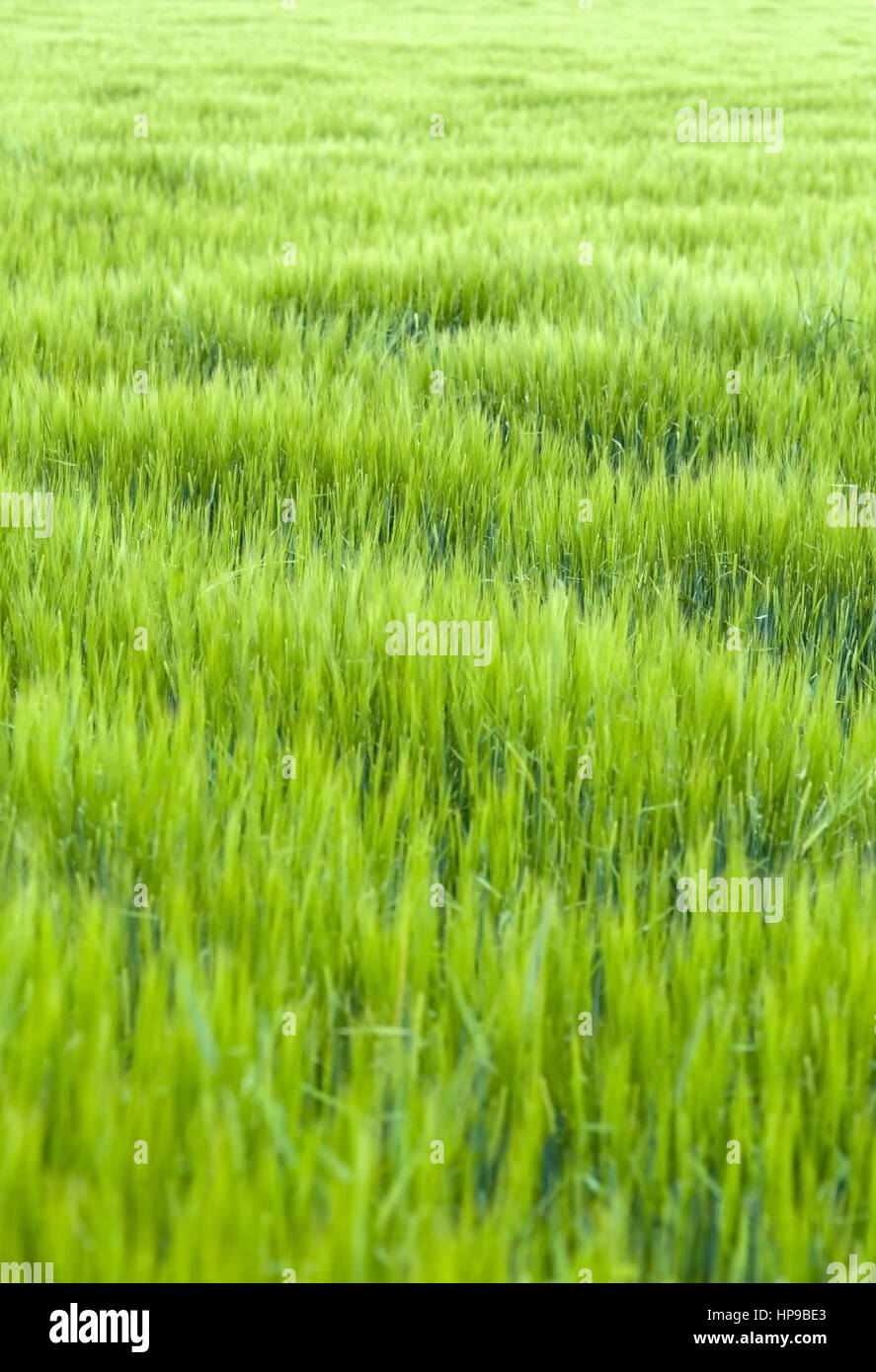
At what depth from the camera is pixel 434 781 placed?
1.24 meters

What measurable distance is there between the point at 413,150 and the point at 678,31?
416 inches

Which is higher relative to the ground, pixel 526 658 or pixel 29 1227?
pixel 526 658

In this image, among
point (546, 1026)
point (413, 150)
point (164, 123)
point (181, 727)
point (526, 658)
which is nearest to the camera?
point (546, 1026)

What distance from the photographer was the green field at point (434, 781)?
77cm

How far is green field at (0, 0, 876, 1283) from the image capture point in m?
0.77

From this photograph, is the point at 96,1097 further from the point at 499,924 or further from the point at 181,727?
the point at 181,727

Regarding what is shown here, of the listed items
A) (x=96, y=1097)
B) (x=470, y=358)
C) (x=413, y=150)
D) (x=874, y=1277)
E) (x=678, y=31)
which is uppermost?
(x=678, y=31)

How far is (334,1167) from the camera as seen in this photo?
0.74 m

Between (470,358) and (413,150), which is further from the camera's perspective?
(413,150)

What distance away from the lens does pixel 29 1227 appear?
2.37 ft

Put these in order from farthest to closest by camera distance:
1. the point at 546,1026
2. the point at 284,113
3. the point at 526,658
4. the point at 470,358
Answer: the point at 284,113 < the point at 470,358 < the point at 526,658 < the point at 546,1026

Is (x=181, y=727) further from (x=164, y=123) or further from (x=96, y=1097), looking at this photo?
(x=164, y=123)

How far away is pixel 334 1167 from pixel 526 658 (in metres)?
0.74

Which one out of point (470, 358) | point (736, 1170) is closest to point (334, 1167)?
point (736, 1170)
